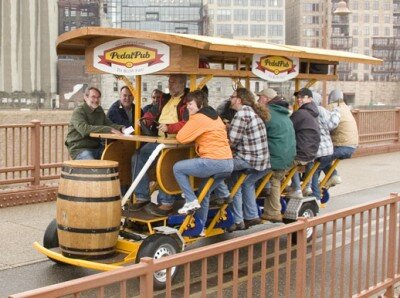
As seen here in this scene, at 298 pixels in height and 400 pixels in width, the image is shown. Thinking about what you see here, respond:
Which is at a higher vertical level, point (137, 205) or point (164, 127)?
point (164, 127)

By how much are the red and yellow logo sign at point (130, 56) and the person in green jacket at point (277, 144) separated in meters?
1.75

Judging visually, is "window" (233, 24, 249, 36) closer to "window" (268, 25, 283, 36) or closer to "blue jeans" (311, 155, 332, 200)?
"window" (268, 25, 283, 36)

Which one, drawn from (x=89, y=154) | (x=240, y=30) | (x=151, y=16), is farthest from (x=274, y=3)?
(x=89, y=154)

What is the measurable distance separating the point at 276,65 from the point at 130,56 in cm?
210

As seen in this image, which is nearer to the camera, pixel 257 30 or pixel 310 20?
pixel 257 30

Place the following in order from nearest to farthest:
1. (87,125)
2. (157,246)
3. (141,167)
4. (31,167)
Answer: (157,246), (141,167), (87,125), (31,167)

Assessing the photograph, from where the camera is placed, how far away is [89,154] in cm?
880

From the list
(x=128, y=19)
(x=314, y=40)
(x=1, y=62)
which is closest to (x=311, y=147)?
(x=1, y=62)

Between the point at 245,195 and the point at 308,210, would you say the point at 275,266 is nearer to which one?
the point at 245,195

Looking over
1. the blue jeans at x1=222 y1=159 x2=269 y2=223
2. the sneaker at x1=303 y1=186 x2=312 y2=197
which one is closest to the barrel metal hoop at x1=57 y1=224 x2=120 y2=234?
the blue jeans at x1=222 y1=159 x2=269 y2=223

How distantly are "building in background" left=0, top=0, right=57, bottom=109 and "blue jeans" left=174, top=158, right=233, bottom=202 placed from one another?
10548 cm

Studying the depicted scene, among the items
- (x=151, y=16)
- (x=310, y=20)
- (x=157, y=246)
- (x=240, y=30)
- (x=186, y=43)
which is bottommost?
(x=157, y=246)

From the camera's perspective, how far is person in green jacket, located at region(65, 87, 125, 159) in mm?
8602

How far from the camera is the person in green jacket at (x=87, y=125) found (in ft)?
28.2
